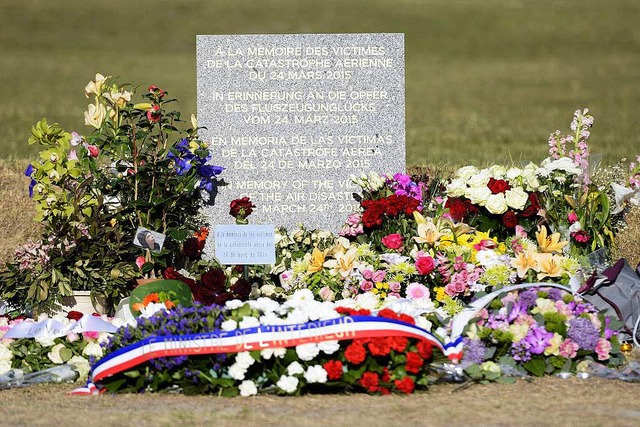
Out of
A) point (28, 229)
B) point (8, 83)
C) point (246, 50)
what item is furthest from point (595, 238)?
point (8, 83)

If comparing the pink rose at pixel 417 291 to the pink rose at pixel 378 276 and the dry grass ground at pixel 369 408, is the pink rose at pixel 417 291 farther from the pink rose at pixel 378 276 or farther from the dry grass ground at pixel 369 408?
the dry grass ground at pixel 369 408

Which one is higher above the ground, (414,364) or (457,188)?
(457,188)

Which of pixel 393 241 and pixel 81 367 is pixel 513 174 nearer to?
pixel 393 241

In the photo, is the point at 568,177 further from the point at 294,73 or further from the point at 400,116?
the point at 294,73

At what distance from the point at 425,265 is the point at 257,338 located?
207cm

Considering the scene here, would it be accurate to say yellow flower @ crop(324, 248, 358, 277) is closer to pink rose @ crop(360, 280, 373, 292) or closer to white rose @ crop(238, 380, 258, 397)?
pink rose @ crop(360, 280, 373, 292)

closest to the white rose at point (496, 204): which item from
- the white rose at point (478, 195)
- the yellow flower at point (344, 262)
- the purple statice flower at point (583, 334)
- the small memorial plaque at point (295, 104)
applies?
the white rose at point (478, 195)

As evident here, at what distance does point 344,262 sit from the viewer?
25.9 feet

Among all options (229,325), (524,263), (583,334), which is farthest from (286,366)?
(524,263)

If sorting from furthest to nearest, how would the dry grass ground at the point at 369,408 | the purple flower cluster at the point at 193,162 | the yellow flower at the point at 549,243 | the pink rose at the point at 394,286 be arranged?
the purple flower cluster at the point at 193,162 → the yellow flower at the point at 549,243 → the pink rose at the point at 394,286 → the dry grass ground at the point at 369,408

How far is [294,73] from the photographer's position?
30.2ft

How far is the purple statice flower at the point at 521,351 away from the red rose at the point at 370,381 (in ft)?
3.03

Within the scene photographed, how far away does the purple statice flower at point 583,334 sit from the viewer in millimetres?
6359

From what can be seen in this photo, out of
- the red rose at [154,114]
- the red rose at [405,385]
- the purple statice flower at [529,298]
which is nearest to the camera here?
the red rose at [405,385]
